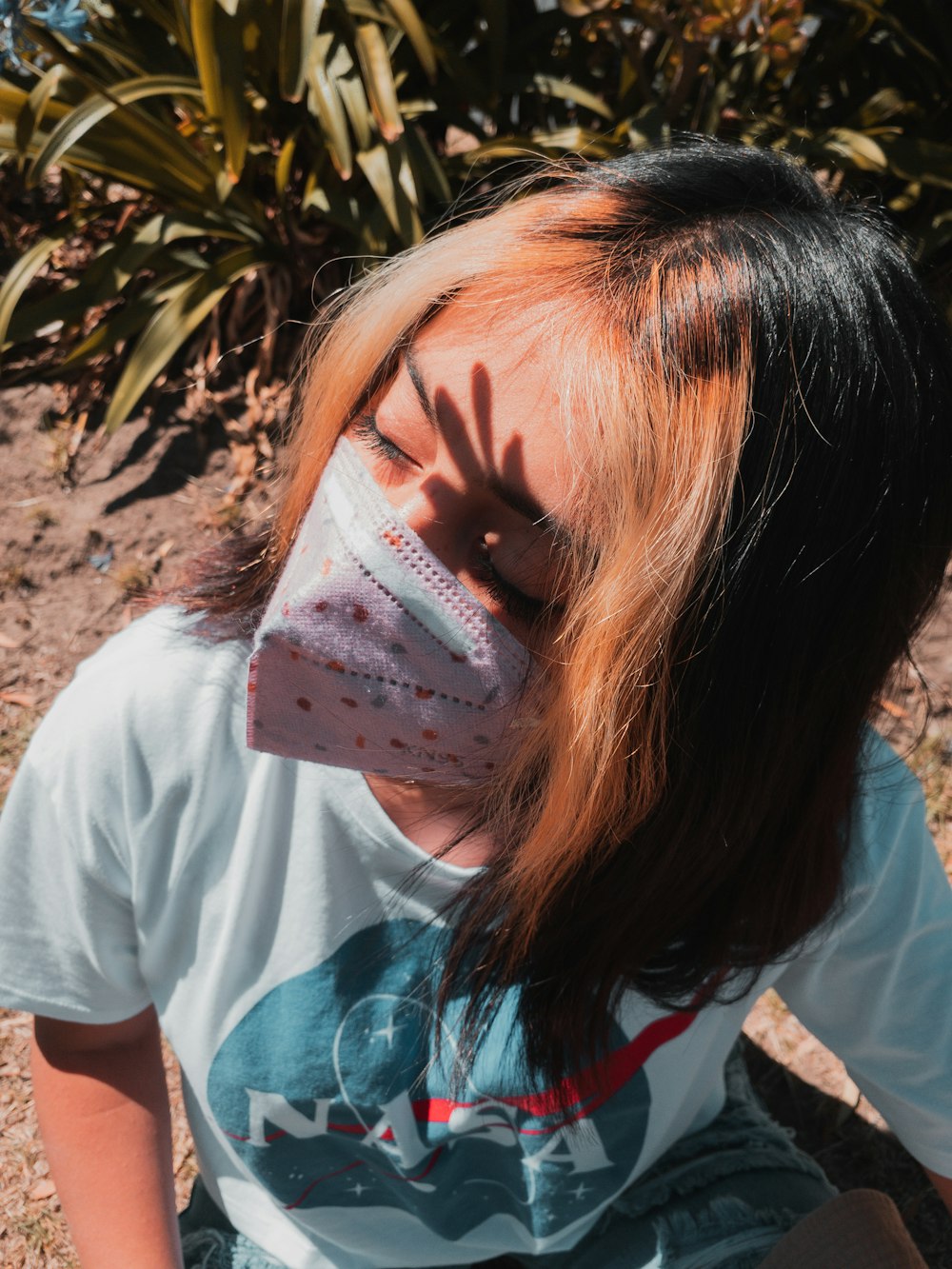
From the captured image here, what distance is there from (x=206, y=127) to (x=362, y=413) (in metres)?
2.32

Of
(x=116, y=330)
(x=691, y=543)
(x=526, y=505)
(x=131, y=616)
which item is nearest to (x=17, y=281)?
(x=116, y=330)

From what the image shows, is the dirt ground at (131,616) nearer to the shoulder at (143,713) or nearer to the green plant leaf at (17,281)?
the green plant leaf at (17,281)

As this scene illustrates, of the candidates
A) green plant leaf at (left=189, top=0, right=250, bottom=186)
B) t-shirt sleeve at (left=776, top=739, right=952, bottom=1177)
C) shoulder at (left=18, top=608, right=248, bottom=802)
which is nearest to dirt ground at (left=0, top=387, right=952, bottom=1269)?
green plant leaf at (left=189, top=0, right=250, bottom=186)

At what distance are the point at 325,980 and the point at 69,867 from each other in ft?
1.16

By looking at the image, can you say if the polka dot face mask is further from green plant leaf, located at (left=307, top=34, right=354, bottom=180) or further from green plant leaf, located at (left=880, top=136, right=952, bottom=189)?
green plant leaf, located at (left=880, top=136, right=952, bottom=189)

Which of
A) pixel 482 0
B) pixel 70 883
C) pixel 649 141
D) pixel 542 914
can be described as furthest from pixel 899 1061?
pixel 482 0

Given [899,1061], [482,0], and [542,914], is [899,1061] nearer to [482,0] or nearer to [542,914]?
[542,914]

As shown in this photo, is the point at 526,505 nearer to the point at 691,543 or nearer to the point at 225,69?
the point at 691,543

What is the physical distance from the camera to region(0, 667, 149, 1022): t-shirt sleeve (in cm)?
127

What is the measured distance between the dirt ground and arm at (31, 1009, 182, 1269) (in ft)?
3.04

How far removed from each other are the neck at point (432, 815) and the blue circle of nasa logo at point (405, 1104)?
0.12m

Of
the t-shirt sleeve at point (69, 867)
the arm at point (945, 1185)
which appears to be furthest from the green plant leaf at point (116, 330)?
the arm at point (945, 1185)

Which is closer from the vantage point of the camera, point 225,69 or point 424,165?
point 225,69

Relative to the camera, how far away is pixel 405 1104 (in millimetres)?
1463
